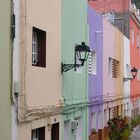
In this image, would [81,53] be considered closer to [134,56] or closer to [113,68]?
[113,68]

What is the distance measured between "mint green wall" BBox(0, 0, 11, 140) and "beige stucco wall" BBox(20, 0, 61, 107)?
2.39 ft

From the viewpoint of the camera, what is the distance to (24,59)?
1062cm

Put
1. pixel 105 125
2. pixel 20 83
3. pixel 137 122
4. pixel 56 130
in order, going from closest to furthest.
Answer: pixel 20 83 < pixel 56 130 < pixel 105 125 < pixel 137 122

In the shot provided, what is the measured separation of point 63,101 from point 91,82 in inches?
171

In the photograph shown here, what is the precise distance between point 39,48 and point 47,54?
0.29 meters

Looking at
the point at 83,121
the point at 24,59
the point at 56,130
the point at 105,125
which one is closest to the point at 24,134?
the point at 24,59

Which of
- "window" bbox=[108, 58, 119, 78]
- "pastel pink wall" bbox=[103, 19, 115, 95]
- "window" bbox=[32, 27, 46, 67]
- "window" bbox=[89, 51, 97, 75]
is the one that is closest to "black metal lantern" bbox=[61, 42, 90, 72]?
"window" bbox=[32, 27, 46, 67]

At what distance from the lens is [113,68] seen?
78.7 ft

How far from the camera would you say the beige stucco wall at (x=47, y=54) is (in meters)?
10.6

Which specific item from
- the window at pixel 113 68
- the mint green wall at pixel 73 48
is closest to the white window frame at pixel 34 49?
the mint green wall at pixel 73 48

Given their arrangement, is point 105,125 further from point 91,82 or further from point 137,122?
point 137,122

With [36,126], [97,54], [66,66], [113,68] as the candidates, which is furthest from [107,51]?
[36,126]

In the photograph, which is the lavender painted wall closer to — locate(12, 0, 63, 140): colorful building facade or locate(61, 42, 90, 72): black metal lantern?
locate(61, 42, 90, 72): black metal lantern

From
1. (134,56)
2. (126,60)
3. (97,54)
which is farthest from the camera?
(134,56)
